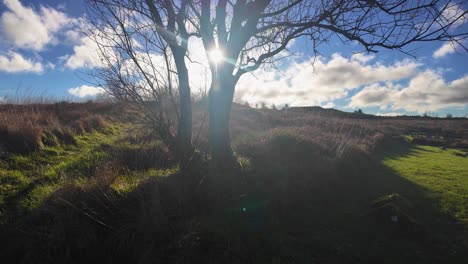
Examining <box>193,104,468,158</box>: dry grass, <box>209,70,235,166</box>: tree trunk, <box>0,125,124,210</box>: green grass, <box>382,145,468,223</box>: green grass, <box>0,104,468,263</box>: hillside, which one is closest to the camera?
<box>0,104,468,263</box>: hillside

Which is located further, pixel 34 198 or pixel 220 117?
pixel 220 117

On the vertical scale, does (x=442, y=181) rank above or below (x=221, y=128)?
below

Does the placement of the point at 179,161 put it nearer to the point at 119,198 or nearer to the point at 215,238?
the point at 119,198

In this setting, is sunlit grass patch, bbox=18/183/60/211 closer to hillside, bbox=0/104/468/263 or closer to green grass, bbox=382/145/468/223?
hillside, bbox=0/104/468/263

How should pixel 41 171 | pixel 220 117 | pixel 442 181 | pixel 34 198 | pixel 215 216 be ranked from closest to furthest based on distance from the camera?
pixel 215 216 → pixel 34 198 → pixel 220 117 → pixel 41 171 → pixel 442 181

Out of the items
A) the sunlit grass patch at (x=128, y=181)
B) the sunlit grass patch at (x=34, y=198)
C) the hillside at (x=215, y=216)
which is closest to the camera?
the hillside at (x=215, y=216)

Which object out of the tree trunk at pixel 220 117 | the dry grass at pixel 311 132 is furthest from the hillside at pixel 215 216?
the dry grass at pixel 311 132

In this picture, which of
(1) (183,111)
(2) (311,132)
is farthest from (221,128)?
(2) (311,132)

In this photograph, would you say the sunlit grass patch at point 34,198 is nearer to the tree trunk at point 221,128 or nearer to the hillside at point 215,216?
the hillside at point 215,216

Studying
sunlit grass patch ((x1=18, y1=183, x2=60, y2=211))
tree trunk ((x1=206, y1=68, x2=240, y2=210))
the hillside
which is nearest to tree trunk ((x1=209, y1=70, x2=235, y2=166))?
tree trunk ((x1=206, y1=68, x2=240, y2=210))

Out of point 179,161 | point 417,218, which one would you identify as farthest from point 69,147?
point 417,218

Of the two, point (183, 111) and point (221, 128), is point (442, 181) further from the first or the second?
point (183, 111)

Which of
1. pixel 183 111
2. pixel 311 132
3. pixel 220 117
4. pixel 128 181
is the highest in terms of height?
pixel 183 111

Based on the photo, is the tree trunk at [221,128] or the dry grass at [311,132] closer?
the tree trunk at [221,128]
